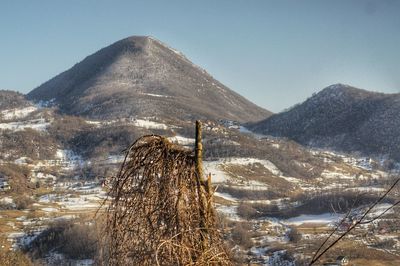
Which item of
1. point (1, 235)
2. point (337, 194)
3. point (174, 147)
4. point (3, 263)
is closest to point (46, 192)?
point (1, 235)

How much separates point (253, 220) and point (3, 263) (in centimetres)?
8904

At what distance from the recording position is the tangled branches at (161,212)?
17.3 feet

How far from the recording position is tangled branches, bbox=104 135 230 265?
529 centimetres

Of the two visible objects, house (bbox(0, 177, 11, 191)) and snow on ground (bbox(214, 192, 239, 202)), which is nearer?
house (bbox(0, 177, 11, 191))

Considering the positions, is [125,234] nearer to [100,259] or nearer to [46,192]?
[100,259]

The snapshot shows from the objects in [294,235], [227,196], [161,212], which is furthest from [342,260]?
[161,212]

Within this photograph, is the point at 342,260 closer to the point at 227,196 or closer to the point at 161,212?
the point at 227,196

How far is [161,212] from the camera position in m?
5.46

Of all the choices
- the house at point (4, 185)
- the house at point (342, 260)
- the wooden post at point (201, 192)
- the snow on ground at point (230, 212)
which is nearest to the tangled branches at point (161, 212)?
the wooden post at point (201, 192)

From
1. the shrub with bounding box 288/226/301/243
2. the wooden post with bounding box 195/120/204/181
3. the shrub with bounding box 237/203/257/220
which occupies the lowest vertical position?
the shrub with bounding box 288/226/301/243

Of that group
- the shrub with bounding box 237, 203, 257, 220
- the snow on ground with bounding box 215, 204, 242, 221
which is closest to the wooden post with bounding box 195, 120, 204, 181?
the snow on ground with bounding box 215, 204, 242, 221

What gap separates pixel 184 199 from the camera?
552 cm

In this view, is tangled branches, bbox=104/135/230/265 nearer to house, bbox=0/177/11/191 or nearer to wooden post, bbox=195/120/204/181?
wooden post, bbox=195/120/204/181

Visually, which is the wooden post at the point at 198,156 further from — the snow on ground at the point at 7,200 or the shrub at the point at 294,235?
the snow on ground at the point at 7,200
